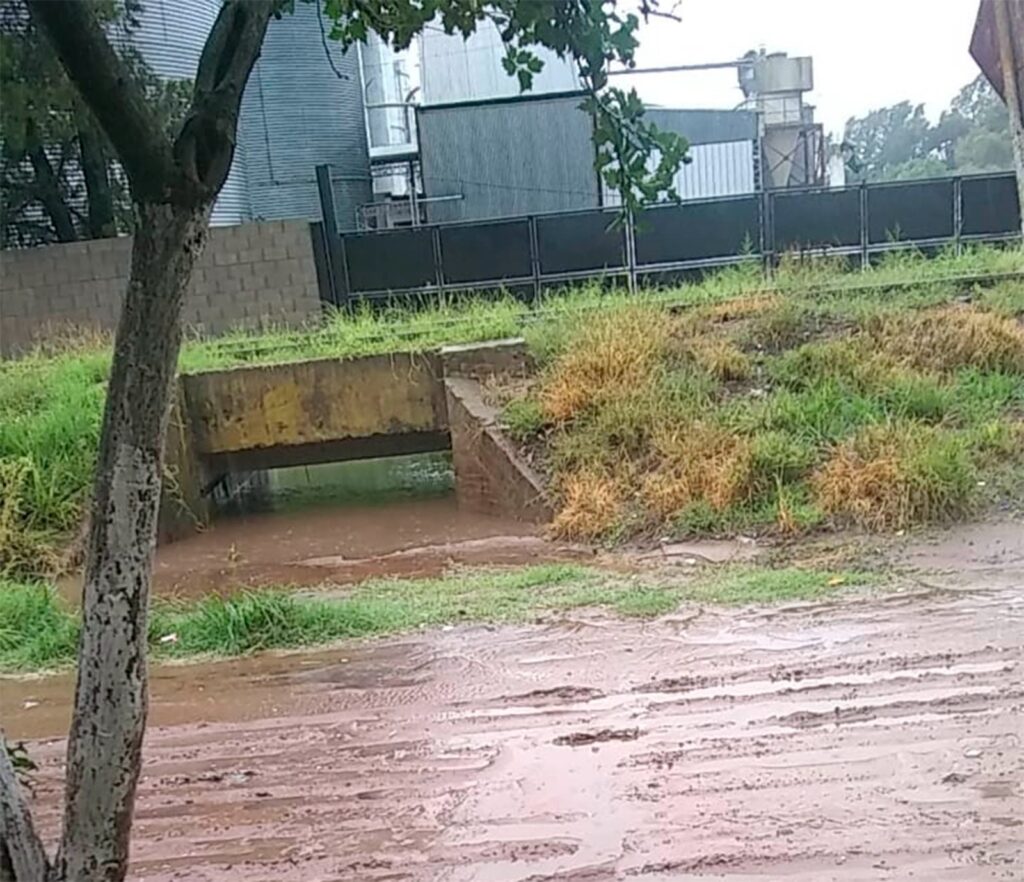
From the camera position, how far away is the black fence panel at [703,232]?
13430 millimetres

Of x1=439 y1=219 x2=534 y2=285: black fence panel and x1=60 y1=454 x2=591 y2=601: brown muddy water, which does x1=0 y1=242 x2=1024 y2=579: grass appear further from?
x1=439 y1=219 x2=534 y2=285: black fence panel

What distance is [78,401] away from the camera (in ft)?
32.1

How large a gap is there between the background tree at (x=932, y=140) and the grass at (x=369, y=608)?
923 centimetres

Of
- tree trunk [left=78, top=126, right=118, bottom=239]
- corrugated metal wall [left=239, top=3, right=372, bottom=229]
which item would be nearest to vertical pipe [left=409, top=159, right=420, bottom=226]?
corrugated metal wall [left=239, top=3, right=372, bottom=229]

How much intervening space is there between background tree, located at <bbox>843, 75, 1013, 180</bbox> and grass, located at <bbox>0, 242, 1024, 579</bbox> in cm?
344

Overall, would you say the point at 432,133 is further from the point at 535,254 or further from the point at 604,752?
the point at 604,752

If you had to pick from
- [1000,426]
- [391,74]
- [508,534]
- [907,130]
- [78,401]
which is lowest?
[508,534]

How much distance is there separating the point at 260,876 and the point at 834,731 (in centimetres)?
198

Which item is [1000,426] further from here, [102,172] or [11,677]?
[102,172]

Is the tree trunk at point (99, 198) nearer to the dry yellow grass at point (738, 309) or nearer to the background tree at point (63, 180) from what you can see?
the background tree at point (63, 180)

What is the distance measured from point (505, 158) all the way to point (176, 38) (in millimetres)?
5009

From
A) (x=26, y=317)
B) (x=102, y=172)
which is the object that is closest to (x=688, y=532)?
(x=26, y=317)

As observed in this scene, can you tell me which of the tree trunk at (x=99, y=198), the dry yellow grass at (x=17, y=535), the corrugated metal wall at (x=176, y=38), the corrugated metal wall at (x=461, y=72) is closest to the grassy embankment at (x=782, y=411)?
the dry yellow grass at (x=17, y=535)

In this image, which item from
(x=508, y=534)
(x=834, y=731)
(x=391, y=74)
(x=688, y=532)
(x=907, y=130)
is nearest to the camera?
(x=834, y=731)
